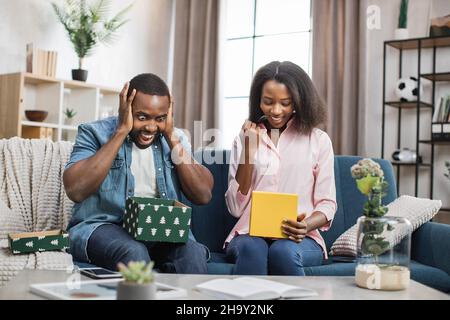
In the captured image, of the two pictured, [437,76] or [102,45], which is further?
[102,45]

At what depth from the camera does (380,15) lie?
440 cm

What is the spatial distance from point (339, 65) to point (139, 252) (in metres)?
3.06

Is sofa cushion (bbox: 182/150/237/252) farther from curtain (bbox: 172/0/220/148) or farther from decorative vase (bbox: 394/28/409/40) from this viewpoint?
curtain (bbox: 172/0/220/148)

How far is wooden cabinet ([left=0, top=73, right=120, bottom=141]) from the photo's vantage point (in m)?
4.17

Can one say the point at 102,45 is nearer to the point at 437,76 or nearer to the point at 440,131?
the point at 437,76

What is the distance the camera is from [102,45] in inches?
200

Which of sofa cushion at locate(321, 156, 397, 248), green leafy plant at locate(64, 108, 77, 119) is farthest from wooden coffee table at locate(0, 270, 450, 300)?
green leafy plant at locate(64, 108, 77, 119)

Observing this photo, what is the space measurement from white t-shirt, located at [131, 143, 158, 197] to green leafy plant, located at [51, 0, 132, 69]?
8.52 feet

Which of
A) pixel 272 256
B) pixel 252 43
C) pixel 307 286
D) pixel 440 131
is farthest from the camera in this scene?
pixel 252 43

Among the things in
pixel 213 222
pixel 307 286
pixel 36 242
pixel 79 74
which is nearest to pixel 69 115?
pixel 79 74

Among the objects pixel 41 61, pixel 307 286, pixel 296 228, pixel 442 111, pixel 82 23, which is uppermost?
pixel 82 23

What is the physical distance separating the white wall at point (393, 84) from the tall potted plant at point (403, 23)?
111mm

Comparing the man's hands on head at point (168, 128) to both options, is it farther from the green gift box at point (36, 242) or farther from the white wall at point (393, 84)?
the white wall at point (393, 84)
